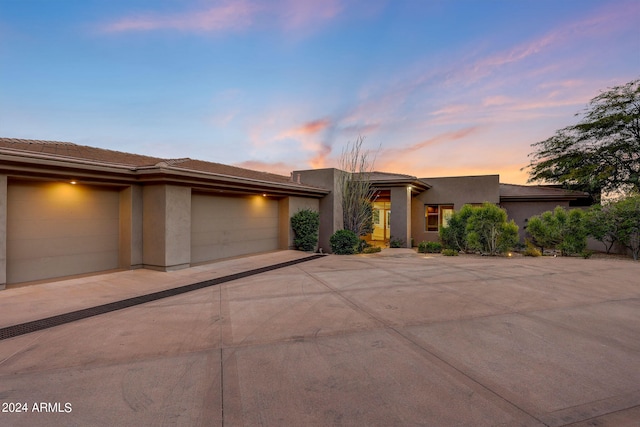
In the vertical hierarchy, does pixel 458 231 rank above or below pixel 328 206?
below

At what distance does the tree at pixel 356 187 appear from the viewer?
14.0 metres

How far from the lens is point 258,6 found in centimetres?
959

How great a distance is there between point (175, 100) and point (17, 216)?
8.28m

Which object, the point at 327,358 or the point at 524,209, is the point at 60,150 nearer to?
the point at 327,358

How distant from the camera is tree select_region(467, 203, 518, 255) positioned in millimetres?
11695

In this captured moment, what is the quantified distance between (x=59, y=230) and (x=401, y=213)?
13037 mm

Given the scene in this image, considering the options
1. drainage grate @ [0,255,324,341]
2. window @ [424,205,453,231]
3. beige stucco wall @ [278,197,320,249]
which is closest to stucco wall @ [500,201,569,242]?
window @ [424,205,453,231]

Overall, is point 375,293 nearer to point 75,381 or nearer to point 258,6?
point 75,381

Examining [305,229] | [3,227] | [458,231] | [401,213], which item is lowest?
[458,231]

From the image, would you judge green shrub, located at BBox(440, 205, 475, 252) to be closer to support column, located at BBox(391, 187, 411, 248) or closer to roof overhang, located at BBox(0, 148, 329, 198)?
support column, located at BBox(391, 187, 411, 248)

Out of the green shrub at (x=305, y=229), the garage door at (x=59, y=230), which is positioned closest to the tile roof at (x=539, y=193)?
the green shrub at (x=305, y=229)

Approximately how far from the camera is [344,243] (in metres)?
12.6

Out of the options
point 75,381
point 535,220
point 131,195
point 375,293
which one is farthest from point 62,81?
point 535,220

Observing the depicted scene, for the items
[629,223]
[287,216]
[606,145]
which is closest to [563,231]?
[629,223]
